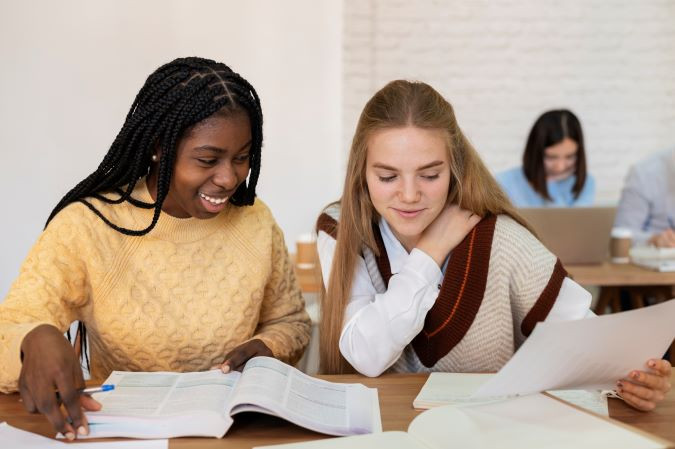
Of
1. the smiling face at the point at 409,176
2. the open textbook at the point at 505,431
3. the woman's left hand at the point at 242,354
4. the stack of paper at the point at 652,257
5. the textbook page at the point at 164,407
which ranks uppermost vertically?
the smiling face at the point at 409,176

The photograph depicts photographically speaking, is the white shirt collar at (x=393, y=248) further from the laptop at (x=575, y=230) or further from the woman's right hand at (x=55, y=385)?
the laptop at (x=575, y=230)

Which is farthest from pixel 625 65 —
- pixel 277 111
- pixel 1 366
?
pixel 1 366

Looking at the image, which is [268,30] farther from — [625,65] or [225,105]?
[225,105]

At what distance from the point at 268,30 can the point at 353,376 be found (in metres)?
2.72

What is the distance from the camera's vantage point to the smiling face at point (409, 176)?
1448 millimetres

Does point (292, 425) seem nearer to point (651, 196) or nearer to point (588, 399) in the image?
point (588, 399)

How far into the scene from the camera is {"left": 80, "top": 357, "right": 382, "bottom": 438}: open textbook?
3.55ft

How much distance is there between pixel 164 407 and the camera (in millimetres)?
1129

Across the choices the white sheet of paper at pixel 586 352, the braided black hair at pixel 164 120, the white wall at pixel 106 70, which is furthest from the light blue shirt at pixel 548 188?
the white sheet of paper at pixel 586 352

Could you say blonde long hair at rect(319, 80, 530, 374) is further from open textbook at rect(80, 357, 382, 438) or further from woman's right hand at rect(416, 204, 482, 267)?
open textbook at rect(80, 357, 382, 438)

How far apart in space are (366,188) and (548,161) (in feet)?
7.46

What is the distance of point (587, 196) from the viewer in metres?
3.82

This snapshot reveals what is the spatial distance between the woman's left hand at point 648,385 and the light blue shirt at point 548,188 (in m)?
2.47

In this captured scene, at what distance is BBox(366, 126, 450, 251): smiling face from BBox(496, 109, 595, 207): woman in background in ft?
7.25
